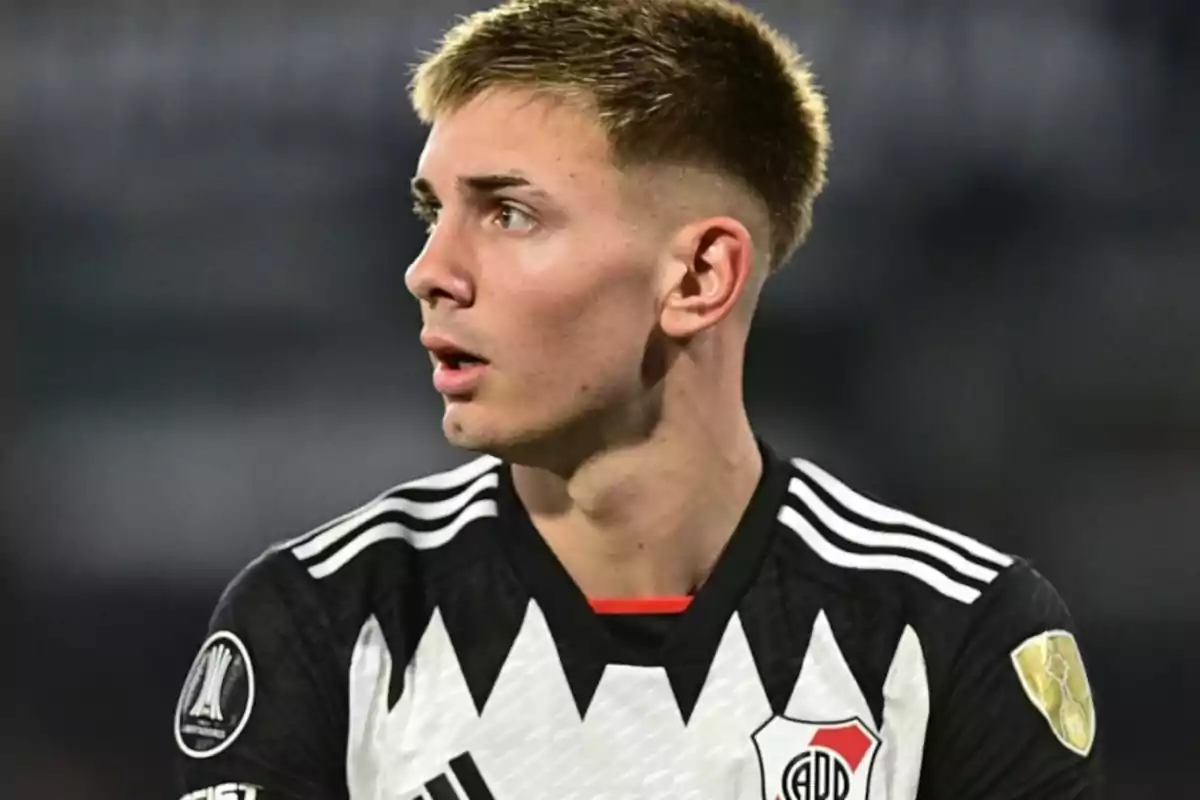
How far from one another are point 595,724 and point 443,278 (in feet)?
1.06

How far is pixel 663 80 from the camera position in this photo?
0.91 meters

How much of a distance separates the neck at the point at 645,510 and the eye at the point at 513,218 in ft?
0.57

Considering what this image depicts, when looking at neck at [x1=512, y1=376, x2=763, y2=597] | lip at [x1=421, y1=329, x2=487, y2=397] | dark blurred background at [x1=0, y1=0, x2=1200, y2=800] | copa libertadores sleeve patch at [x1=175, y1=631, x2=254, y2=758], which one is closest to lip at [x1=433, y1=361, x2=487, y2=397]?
lip at [x1=421, y1=329, x2=487, y2=397]

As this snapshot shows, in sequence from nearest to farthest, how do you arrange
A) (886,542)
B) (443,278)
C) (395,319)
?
1. (443,278)
2. (886,542)
3. (395,319)

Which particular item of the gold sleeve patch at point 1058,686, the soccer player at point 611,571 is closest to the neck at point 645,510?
the soccer player at point 611,571

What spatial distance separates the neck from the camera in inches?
36.9

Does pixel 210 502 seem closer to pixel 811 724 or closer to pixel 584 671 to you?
pixel 584 671

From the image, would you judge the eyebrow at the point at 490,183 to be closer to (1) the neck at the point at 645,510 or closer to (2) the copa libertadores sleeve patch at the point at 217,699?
(1) the neck at the point at 645,510

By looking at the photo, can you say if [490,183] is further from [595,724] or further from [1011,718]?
[1011,718]

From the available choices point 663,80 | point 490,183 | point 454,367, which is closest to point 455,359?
point 454,367

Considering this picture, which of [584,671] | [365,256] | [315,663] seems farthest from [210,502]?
[584,671]

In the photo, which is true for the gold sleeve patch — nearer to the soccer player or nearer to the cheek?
the soccer player

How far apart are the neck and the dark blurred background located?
29cm

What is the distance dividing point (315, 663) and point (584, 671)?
186 millimetres
